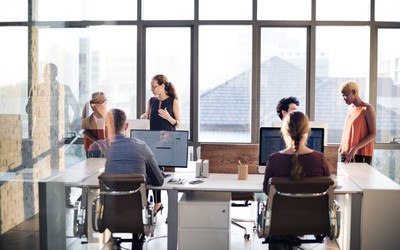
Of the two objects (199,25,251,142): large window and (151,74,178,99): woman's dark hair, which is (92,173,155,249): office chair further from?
(199,25,251,142): large window

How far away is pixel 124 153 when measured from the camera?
410 cm

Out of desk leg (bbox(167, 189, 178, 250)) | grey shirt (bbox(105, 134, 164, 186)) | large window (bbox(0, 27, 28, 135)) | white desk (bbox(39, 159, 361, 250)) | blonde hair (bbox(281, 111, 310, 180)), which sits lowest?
desk leg (bbox(167, 189, 178, 250))

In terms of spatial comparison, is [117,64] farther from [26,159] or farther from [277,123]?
[26,159]

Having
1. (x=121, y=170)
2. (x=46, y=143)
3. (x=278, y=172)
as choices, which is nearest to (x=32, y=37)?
(x=46, y=143)

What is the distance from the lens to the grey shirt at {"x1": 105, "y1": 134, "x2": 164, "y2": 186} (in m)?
4.01

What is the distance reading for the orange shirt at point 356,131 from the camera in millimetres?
5406

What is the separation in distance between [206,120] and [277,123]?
2.67m

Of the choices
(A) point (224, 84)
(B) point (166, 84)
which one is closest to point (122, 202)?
(B) point (166, 84)

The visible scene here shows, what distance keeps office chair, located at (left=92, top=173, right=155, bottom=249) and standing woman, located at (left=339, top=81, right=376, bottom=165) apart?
2.30 metres

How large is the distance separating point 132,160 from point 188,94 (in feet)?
11.1

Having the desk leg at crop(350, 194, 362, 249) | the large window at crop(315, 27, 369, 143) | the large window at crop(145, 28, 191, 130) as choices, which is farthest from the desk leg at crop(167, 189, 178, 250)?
the large window at crop(315, 27, 369, 143)

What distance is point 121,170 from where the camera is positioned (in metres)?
4.01

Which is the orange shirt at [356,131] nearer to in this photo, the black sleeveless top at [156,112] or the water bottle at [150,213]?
the black sleeveless top at [156,112]
